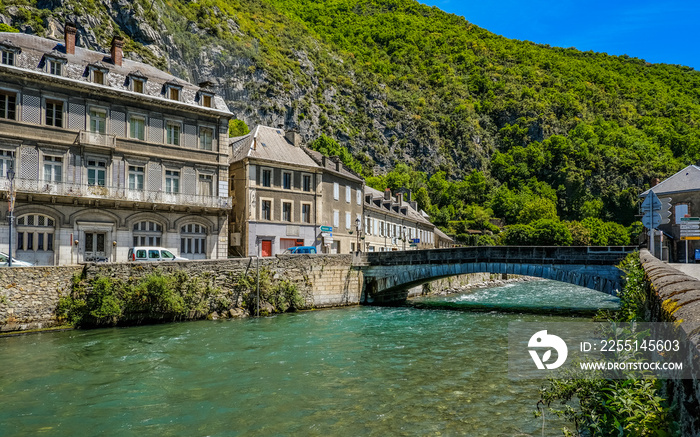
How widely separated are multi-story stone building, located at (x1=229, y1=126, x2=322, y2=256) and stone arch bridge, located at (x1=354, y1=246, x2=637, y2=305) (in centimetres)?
650

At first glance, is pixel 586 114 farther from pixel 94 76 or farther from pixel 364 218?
pixel 94 76

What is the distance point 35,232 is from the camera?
25.7 metres

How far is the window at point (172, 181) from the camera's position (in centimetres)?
3017

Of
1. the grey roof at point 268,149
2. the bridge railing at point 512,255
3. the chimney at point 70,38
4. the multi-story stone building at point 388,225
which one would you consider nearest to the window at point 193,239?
the grey roof at point 268,149

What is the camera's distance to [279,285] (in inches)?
1072

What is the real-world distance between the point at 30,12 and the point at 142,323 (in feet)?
184

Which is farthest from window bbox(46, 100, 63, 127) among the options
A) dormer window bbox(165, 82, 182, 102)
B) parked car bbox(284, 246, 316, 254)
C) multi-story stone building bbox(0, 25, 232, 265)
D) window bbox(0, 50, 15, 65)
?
parked car bbox(284, 246, 316, 254)

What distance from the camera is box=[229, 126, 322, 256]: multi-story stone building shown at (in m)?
34.2

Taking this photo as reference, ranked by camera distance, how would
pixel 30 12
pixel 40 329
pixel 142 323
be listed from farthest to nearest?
pixel 30 12, pixel 142 323, pixel 40 329

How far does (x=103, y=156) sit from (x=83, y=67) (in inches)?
201

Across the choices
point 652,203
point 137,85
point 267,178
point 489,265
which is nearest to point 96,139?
point 137,85

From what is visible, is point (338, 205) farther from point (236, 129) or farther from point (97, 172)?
point (236, 129)

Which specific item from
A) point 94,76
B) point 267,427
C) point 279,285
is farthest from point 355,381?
point 94,76

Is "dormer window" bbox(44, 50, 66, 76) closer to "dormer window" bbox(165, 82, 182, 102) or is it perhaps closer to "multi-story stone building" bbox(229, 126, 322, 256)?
"dormer window" bbox(165, 82, 182, 102)
